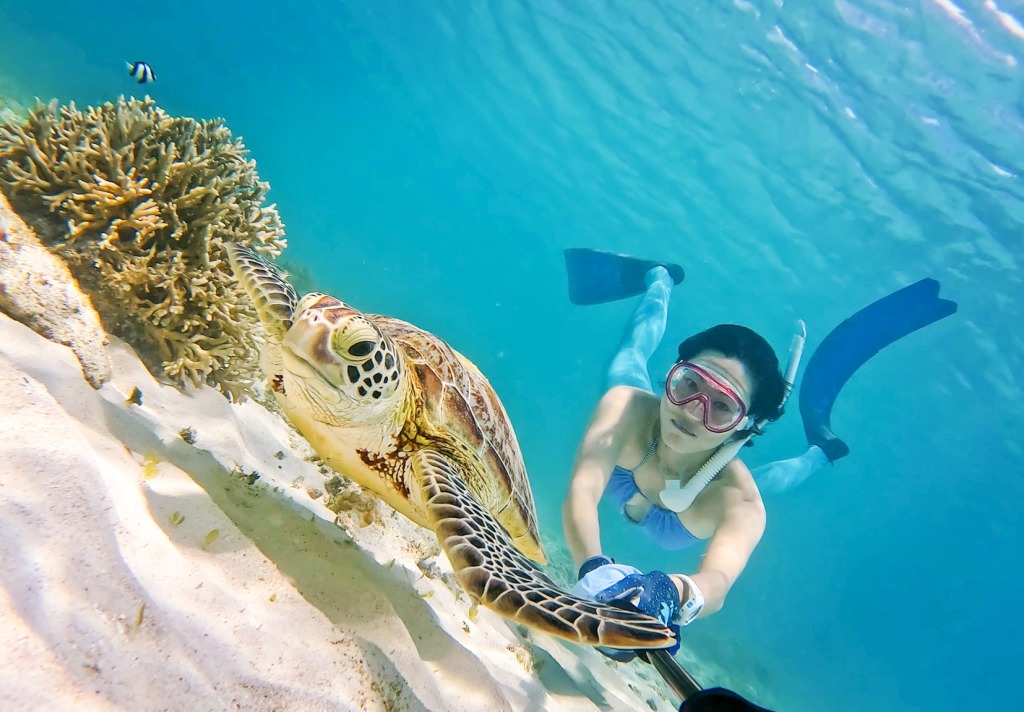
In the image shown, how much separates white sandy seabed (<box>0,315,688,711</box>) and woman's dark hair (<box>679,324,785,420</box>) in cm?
238

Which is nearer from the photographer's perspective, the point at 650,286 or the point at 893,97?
the point at 650,286

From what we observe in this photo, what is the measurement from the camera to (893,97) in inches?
499

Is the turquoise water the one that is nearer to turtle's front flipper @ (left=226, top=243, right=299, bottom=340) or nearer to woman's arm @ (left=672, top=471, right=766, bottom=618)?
woman's arm @ (left=672, top=471, right=766, bottom=618)

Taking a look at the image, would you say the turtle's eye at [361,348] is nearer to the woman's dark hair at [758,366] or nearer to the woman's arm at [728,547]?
the woman's arm at [728,547]

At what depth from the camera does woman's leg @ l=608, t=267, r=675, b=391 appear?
6.91 meters

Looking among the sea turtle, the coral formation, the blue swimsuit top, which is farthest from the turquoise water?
the coral formation

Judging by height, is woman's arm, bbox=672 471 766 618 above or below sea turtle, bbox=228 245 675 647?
above

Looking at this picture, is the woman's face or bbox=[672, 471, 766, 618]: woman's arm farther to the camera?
the woman's face

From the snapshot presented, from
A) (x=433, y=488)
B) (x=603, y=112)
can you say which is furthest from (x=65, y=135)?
(x=603, y=112)

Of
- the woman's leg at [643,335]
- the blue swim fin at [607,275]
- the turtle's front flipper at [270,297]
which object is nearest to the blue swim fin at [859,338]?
the woman's leg at [643,335]

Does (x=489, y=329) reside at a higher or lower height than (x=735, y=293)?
lower

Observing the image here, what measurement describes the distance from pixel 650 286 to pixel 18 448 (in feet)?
29.2

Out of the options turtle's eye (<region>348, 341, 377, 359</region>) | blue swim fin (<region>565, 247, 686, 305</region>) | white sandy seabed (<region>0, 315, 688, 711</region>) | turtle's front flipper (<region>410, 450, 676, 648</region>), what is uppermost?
blue swim fin (<region>565, 247, 686, 305</region>)

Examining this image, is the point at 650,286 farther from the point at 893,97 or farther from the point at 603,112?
the point at 603,112
